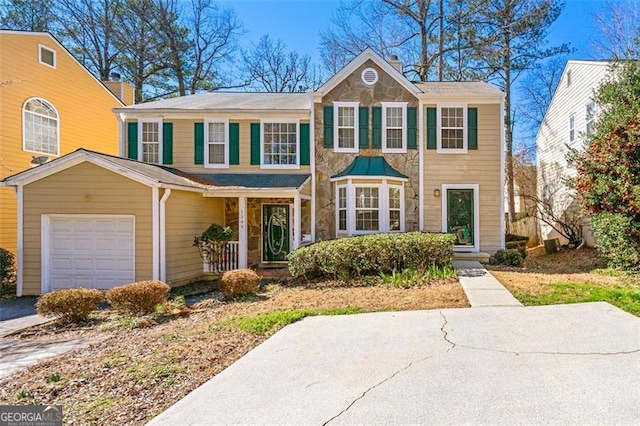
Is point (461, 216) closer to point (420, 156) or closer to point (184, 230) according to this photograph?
point (420, 156)

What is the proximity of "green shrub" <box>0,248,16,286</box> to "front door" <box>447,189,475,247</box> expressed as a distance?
1282cm

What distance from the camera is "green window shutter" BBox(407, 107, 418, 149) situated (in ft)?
42.6

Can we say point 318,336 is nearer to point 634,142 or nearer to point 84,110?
point 634,142

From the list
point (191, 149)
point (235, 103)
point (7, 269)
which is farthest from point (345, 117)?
point (7, 269)

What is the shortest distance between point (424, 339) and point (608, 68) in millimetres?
11317

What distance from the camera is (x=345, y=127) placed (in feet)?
43.1

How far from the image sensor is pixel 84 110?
53.3 ft

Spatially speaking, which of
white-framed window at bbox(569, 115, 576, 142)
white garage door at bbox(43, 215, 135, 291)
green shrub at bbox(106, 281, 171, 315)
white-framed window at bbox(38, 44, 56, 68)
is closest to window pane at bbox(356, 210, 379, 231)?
white garage door at bbox(43, 215, 135, 291)

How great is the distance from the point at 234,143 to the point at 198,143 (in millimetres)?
1191

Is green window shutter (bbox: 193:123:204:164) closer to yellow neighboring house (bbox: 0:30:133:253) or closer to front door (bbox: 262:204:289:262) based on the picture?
front door (bbox: 262:204:289:262)

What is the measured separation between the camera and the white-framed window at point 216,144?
13.4 m

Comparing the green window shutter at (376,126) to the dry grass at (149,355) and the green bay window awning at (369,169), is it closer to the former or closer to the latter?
the green bay window awning at (369,169)

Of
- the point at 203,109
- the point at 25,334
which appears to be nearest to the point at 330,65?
the point at 203,109

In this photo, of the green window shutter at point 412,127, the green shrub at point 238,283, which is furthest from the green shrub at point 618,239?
the green shrub at point 238,283
